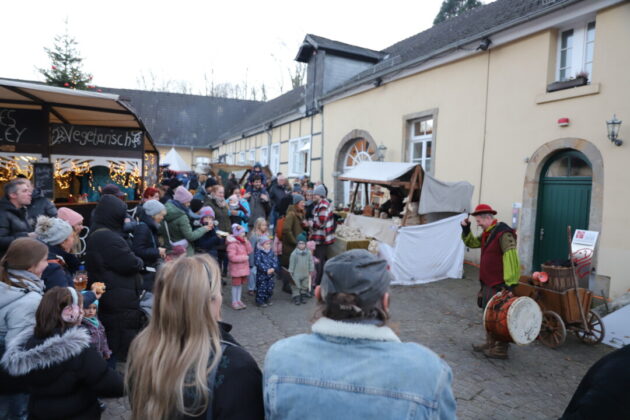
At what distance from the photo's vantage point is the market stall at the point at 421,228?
8250 millimetres

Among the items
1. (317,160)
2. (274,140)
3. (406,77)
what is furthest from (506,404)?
(274,140)

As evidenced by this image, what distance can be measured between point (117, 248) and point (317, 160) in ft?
43.0

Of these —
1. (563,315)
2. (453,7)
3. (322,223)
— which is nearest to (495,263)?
(563,315)

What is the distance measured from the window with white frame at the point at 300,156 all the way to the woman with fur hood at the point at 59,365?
1511 centimetres

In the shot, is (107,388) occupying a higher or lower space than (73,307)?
lower

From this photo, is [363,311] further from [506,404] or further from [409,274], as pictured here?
[409,274]

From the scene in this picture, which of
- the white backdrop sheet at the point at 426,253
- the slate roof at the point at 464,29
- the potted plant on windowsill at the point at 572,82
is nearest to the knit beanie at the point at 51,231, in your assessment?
the white backdrop sheet at the point at 426,253

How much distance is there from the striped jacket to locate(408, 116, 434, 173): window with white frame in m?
4.55

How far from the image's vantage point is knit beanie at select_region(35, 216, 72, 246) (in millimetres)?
3527

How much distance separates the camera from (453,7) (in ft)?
77.9

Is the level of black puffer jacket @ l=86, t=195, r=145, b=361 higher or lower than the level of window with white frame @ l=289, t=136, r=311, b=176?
lower

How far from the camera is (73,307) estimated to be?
224 centimetres

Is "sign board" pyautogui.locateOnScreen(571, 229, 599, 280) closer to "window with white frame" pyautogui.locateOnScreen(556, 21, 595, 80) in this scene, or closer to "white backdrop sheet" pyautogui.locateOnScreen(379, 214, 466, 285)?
"white backdrop sheet" pyautogui.locateOnScreen(379, 214, 466, 285)

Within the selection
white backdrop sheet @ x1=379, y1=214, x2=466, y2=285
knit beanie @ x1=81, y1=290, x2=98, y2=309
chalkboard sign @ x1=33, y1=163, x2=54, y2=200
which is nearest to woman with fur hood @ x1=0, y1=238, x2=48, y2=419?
knit beanie @ x1=81, y1=290, x2=98, y2=309
